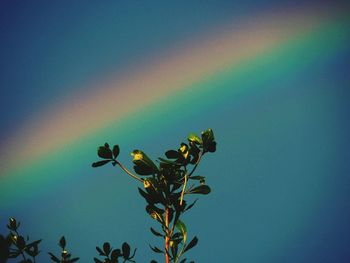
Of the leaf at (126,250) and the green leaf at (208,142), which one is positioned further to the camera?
the leaf at (126,250)

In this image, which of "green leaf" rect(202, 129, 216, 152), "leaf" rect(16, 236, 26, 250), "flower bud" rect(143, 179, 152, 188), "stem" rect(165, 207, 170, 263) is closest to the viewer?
"stem" rect(165, 207, 170, 263)

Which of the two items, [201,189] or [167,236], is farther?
[201,189]

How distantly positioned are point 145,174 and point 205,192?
0.33 metres

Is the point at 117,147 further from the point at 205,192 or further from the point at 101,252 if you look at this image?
the point at 101,252

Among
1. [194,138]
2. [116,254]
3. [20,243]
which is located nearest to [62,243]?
[20,243]

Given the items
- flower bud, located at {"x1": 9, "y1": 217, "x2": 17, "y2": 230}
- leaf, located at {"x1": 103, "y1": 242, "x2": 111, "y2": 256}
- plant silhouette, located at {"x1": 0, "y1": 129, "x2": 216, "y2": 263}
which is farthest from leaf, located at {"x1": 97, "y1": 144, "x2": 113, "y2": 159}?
flower bud, located at {"x1": 9, "y1": 217, "x2": 17, "y2": 230}

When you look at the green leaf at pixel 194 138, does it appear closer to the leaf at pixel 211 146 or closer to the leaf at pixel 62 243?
the leaf at pixel 211 146

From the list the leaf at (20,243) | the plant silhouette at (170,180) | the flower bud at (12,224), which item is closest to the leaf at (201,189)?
the plant silhouette at (170,180)

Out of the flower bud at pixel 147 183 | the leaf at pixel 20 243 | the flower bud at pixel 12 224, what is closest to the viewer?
the flower bud at pixel 147 183

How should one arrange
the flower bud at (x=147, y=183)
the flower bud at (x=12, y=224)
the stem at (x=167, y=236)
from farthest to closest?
the flower bud at (x=12, y=224) < the flower bud at (x=147, y=183) < the stem at (x=167, y=236)

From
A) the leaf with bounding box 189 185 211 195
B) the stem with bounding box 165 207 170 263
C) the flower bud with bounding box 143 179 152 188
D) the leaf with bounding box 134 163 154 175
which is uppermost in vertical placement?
the leaf with bounding box 134 163 154 175

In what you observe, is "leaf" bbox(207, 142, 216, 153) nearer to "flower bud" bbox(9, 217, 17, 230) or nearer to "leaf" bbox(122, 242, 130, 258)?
"leaf" bbox(122, 242, 130, 258)

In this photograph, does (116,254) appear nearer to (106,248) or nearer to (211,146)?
(106,248)

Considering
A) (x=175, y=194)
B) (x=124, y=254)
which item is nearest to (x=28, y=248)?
(x=124, y=254)
